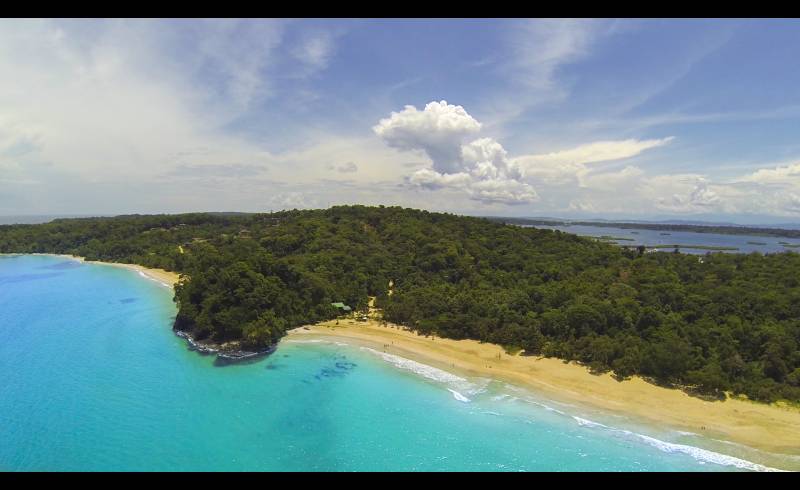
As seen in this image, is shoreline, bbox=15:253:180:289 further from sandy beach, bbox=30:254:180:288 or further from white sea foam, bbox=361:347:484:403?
white sea foam, bbox=361:347:484:403

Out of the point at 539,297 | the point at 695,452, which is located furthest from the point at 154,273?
the point at 695,452

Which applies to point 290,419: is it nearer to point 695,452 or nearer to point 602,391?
point 602,391

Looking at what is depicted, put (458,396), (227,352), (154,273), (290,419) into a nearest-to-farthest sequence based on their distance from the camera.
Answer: (290,419) → (458,396) → (227,352) → (154,273)

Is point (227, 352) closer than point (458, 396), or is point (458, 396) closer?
point (458, 396)

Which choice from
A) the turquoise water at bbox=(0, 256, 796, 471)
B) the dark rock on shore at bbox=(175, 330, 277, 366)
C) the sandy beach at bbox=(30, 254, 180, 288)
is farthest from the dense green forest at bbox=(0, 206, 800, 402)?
the sandy beach at bbox=(30, 254, 180, 288)

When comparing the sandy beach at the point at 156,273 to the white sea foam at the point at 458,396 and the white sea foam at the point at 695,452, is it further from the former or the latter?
the white sea foam at the point at 695,452

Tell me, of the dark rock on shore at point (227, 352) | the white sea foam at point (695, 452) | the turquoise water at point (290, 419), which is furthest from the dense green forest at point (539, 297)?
the white sea foam at point (695, 452)
